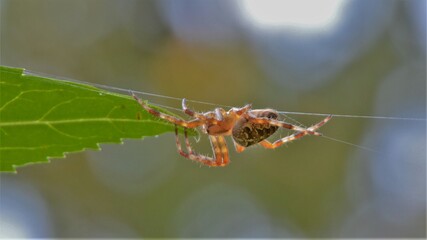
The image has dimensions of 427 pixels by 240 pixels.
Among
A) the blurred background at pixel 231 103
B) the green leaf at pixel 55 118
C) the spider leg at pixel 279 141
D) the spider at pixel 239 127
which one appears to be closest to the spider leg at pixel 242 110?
the spider at pixel 239 127

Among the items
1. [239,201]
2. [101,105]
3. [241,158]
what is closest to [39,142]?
[101,105]

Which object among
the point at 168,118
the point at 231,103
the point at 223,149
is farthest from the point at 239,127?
the point at 231,103

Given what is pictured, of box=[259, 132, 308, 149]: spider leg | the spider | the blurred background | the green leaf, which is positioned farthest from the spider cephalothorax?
the blurred background

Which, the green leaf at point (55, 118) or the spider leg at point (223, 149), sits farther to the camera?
the spider leg at point (223, 149)

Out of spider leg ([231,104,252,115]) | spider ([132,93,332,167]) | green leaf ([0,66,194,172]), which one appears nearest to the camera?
green leaf ([0,66,194,172])

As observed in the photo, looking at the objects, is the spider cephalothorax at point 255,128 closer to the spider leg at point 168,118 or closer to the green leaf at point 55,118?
the spider leg at point 168,118

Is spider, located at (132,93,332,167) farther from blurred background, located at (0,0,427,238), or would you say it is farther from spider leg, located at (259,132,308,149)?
blurred background, located at (0,0,427,238)
